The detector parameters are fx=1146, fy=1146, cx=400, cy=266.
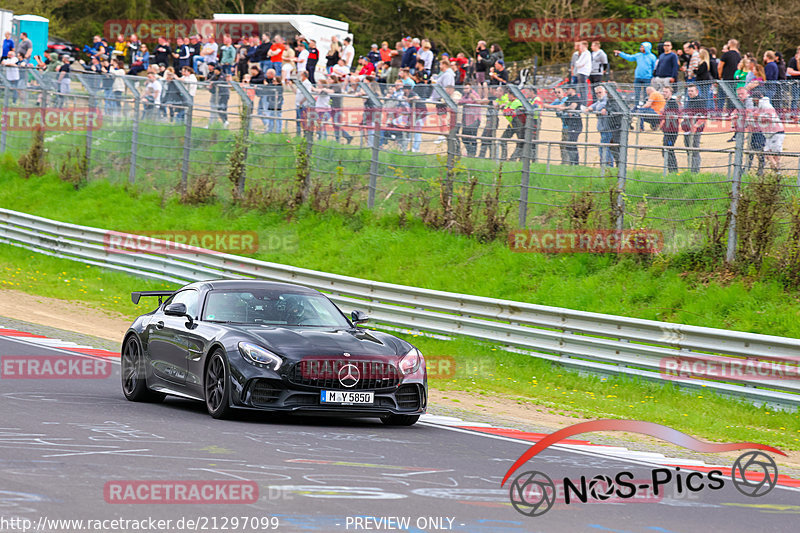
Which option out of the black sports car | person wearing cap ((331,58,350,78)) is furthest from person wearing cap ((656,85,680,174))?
person wearing cap ((331,58,350,78))

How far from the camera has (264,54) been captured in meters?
29.5

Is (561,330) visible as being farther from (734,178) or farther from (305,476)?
(305,476)

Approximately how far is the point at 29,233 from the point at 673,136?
1583 centimetres

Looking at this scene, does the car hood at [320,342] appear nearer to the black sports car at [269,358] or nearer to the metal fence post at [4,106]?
→ the black sports car at [269,358]

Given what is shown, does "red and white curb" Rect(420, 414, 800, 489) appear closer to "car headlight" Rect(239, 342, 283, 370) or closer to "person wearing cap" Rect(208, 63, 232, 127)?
"car headlight" Rect(239, 342, 283, 370)

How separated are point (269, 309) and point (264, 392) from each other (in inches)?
58.6

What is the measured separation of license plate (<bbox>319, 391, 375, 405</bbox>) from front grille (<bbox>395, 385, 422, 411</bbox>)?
39cm

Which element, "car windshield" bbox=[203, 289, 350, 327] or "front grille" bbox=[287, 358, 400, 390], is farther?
"car windshield" bbox=[203, 289, 350, 327]

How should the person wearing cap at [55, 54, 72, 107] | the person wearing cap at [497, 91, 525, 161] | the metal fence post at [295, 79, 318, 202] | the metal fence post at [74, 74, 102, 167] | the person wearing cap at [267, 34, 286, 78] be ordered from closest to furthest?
1. the person wearing cap at [497, 91, 525, 161]
2. the metal fence post at [295, 79, 318, 202]
3. the person wearing cap at [267, 34, 286, 78]
4. the metal fence post at [74, 74, 102, 167]
5. the person wearing cap at [55, 54, 72, 107]

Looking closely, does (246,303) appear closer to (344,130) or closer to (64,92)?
(344,130)

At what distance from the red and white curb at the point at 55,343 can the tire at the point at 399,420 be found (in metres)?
5.78

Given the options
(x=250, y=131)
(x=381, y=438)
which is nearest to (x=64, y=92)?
(x=250, y=131)

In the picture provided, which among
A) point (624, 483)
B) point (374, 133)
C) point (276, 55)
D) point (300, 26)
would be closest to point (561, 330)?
point (624, 483)

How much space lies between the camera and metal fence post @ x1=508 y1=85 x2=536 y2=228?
20.5 meters
